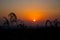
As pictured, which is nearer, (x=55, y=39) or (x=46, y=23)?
(x=55, y=39)

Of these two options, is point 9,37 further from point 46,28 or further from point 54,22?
point 54,22

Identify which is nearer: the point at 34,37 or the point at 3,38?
the point at 3,38

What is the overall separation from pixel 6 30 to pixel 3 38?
3.99 m

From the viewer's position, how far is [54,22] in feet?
87.7

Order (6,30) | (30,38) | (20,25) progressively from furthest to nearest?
(20,25)
(6,30)
(30,38)

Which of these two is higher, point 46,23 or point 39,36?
point 46,23

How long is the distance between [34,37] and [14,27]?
4.32 meters

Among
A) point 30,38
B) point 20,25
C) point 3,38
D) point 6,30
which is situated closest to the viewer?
point 3,38

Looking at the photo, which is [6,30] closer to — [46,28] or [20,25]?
[20,25]

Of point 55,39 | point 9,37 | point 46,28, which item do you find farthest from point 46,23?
point 9,37

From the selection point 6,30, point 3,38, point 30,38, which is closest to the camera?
point 3,38

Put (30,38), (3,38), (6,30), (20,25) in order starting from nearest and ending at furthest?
(3,38)
(30,38)
(6,30)
(20,25)

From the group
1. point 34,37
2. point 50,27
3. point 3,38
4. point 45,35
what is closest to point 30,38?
point 34,37

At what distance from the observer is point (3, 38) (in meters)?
19.8
